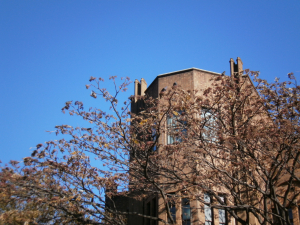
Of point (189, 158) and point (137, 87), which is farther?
point (137, 87)

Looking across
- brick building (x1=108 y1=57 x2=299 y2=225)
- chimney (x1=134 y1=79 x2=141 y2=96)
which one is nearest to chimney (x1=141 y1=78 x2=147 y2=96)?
brick building (x1=108 y1=57 x2=299 y2=225)

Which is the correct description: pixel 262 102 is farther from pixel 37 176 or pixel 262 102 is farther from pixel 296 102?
pixel 37 176

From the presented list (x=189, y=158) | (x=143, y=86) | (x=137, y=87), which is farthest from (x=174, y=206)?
(x=137, y=87)

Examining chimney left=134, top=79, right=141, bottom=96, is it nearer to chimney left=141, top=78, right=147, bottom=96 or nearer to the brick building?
the brick building

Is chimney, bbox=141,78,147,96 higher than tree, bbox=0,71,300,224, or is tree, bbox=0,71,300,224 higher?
chimney, bbox=141,78,147,96

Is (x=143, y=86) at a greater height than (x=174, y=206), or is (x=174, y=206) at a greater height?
(x=143, y=86)

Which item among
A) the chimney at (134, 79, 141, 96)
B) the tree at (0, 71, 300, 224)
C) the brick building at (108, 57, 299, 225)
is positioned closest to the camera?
the tree at (0, 71, 300, 224)

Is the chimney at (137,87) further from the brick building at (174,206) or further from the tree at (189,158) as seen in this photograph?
the tree at (189,158)

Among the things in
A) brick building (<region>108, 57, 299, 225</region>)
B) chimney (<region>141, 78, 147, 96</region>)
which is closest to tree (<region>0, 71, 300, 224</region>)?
brick building (<region>108, 57, 299, 225</region>)

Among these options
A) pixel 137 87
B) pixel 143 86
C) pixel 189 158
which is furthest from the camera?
pixel 137 87

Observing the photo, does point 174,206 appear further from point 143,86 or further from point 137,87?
point 137,87

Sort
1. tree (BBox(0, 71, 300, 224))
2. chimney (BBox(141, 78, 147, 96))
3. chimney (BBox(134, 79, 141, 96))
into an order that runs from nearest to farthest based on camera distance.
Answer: tree (BBox(0, 71, 300, 224)) → chimney (BBox(141, 78, 147, 96)) → chimney (BBox(134, 79, 141, 96))

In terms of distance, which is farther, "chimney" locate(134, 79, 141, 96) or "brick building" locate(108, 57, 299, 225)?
"chimney" locate(134, 79, 141, 96)

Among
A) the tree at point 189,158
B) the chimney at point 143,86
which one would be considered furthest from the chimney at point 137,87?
the tree at point 189,158
